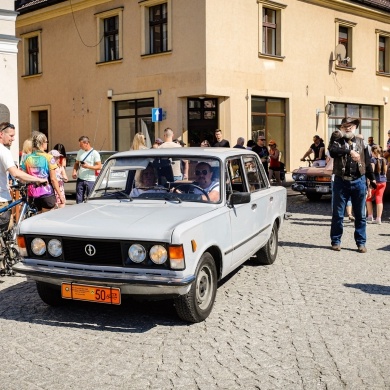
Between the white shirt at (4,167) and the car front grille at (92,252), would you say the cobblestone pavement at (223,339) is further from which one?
the white shirt at (4,167)

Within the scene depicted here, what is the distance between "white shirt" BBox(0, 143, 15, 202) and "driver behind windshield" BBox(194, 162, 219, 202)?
2267 millimetres

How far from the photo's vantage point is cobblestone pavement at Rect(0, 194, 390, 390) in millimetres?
4180

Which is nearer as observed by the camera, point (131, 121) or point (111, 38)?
point (131, 121)

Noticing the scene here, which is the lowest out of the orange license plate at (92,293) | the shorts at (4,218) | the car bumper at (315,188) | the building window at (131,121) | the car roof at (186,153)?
the orange license plate at (92,293)

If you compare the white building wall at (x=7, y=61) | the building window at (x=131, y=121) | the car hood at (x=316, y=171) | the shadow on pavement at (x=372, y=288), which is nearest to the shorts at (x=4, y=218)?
the shadow on pavement at (x=372, y=288)

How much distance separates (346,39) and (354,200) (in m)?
18.9

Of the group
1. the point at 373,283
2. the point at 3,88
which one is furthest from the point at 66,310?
the point at 3,88

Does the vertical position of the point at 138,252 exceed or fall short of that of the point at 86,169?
it falls short

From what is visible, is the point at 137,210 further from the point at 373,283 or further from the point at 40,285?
the point at 373,283

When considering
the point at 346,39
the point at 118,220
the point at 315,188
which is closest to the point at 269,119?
the point at 346,39

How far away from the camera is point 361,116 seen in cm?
2733

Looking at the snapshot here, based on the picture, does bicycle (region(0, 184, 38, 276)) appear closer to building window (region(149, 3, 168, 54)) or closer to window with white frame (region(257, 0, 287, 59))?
building window (region(149, 3, 168, 54))

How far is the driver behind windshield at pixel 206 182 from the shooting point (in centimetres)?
602

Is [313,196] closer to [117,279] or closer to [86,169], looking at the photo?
[86,169]
